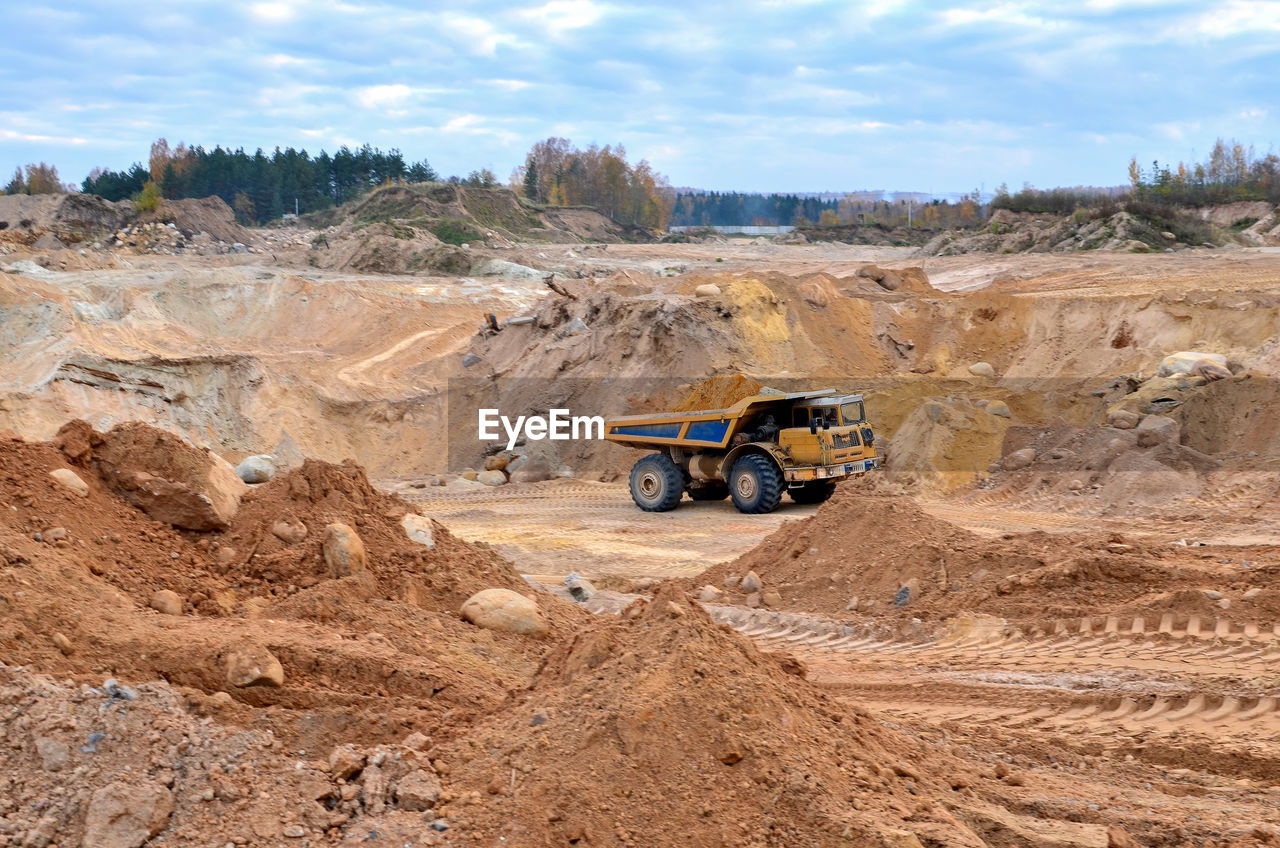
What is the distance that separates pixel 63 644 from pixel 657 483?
1000cm

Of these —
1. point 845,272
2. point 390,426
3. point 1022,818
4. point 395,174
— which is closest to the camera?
point 1022,818

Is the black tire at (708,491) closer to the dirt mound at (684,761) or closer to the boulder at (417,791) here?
the dirt mound at (684,761)

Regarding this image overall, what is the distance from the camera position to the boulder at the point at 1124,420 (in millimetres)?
14727

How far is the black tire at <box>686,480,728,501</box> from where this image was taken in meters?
14.8

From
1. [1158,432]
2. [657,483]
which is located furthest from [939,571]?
[1158,432]

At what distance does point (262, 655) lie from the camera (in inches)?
191

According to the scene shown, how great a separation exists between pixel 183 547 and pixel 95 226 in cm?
3770

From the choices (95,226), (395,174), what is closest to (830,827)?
(95,226)

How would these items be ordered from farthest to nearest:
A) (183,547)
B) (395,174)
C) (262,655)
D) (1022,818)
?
(395,174) < (183,547) < (262,655) < (1022,818)

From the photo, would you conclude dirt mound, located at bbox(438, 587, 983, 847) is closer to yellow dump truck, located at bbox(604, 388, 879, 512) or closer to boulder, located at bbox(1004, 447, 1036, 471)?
yellow dump truck, located at bbox(604, 388, 879, 512)

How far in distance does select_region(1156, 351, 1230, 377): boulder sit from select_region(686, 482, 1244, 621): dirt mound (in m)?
7.53

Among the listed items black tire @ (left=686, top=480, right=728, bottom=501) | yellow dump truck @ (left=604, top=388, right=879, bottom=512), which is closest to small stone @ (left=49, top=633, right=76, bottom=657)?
yellow dump truck @ (left=604, top=388, right=879, bottom=512)

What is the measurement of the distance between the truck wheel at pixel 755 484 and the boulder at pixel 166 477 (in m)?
7.73

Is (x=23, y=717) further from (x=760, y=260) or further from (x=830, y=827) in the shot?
(x=760, y=260)
